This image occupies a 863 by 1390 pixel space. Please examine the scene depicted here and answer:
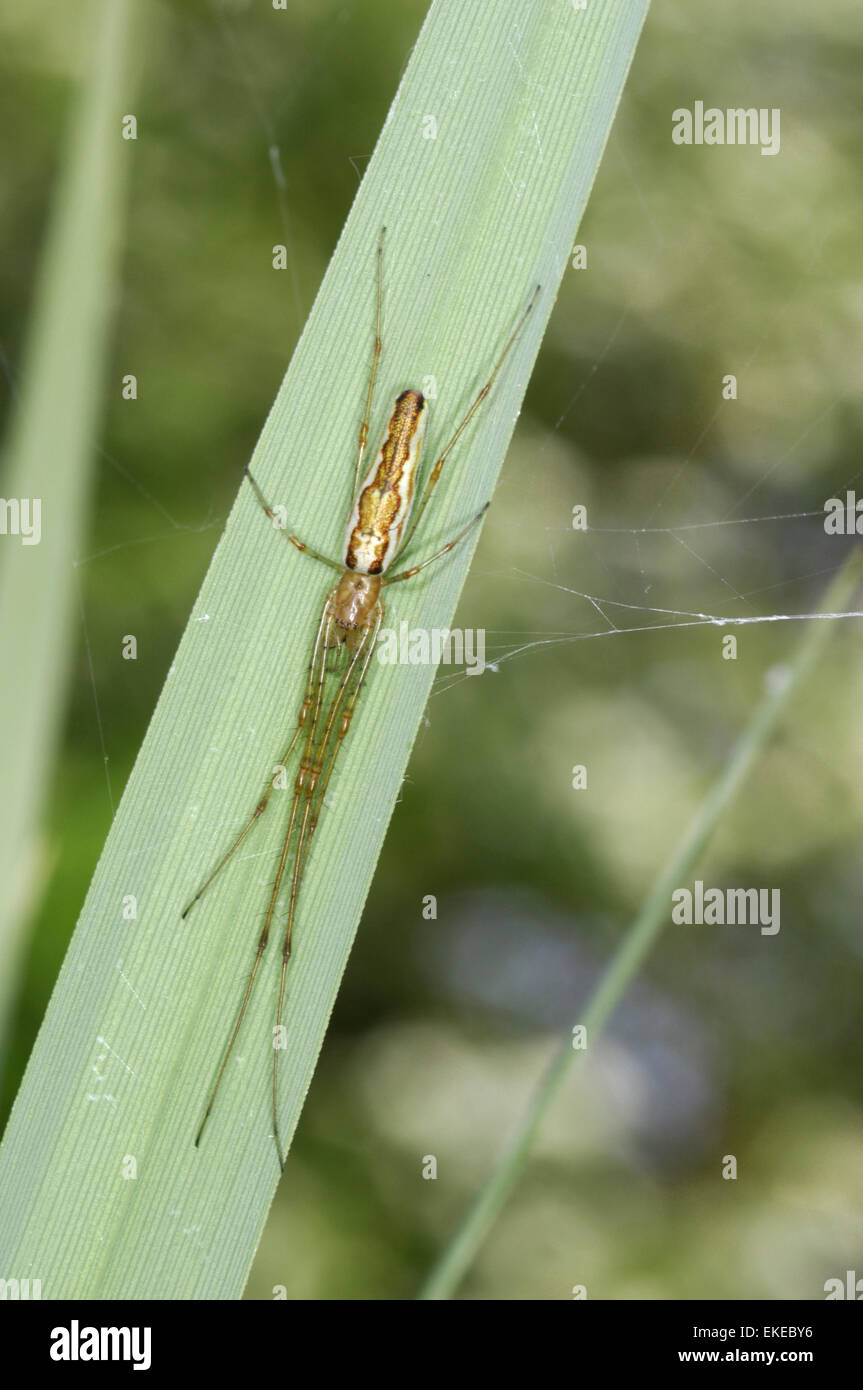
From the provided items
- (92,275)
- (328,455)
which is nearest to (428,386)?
(328,455)

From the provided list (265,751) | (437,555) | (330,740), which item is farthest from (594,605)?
(265,751)

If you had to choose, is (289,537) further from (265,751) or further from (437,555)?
(265,751)

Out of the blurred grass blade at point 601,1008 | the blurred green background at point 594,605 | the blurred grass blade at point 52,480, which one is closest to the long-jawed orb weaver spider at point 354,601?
the blurred grass blade at point 52,480

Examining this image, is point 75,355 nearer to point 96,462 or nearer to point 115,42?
point 115,42

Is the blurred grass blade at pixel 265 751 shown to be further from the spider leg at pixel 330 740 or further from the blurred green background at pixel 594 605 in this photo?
the blurred green background at pixel 594 605

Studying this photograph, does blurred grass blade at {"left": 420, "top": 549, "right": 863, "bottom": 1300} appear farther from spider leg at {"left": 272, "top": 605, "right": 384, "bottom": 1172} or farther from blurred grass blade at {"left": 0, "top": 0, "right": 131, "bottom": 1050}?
blurred grass blade at {"left": 0, "top": 0, "right": 131, "bottom": 1050}

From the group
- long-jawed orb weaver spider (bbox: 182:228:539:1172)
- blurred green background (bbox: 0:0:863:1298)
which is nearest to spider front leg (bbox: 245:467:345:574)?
long-jawed orb weaver spider (bbox: 182:228:539:1172)
